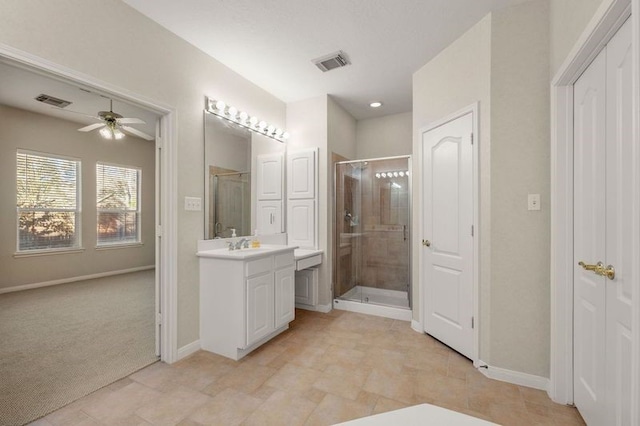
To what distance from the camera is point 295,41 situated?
251cm

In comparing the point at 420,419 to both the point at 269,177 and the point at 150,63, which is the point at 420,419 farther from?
the point at 269,177

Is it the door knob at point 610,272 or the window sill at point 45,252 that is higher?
the door knob at point 610,272

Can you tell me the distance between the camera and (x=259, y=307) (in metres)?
2.50

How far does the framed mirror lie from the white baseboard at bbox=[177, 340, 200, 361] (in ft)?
3.07

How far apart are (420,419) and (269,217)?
10.1 feet

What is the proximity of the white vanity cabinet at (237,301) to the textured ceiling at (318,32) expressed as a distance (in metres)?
1.85

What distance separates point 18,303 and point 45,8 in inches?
151

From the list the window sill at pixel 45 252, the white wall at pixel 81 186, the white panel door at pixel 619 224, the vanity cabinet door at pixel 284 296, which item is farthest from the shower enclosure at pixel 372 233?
the window sill at pixel 45 252

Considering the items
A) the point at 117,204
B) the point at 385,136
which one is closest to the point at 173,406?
the point at 385,136

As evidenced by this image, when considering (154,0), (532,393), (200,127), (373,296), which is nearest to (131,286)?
(200,127)

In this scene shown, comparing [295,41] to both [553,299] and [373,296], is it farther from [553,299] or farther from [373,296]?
[373,296]

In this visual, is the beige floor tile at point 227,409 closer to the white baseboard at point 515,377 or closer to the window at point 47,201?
the white baseboard at point 515,377

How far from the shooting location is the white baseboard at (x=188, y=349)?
2384mm

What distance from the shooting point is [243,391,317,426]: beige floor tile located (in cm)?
164
